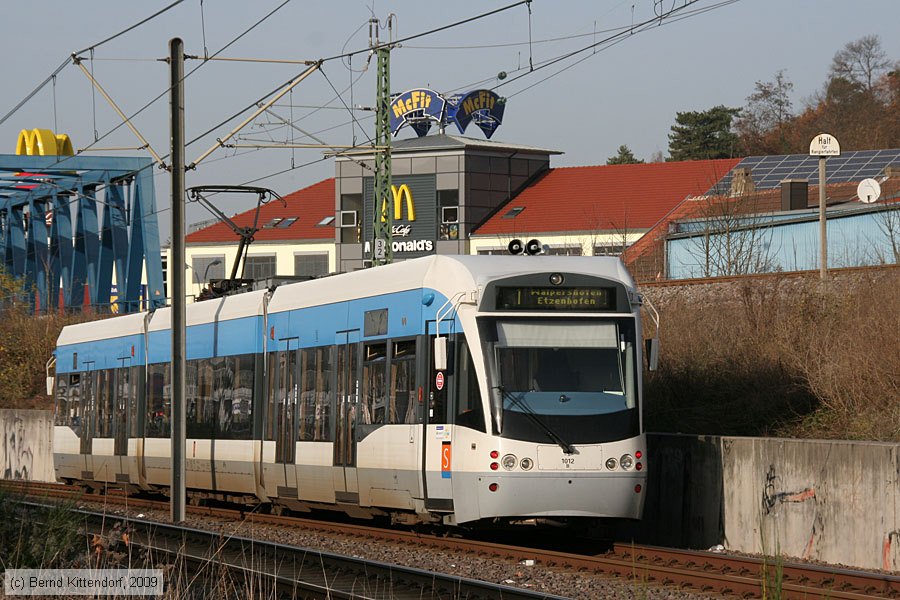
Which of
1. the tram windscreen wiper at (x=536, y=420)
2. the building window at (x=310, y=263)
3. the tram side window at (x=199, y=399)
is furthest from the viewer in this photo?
the building window at (x=310, y=263)

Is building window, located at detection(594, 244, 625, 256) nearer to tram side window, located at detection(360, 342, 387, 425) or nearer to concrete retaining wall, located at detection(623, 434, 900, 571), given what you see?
concrete retaining wall, located at detection(623, 434, 900, 571)

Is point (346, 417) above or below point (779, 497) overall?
above

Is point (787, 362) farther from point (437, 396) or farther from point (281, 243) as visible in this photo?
point (281, 243)

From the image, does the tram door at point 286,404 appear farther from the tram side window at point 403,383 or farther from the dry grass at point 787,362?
the dry grass at point 787,362

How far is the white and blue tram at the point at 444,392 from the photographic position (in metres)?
14.3

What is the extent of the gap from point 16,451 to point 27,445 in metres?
0.76

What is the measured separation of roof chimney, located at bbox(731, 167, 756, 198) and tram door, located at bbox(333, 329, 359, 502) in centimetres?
4034

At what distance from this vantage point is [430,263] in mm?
15570

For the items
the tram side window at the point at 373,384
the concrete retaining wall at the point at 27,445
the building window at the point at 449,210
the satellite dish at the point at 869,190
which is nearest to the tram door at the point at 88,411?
the concrete retaining wall at the point at 27,445

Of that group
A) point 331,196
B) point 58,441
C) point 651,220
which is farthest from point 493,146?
point 58,441

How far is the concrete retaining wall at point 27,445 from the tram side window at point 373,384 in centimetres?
2164

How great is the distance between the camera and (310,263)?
253ft

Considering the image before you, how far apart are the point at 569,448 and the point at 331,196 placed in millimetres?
71434

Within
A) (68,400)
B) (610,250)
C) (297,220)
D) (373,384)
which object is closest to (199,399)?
(373,384)
